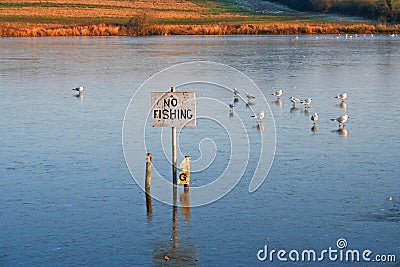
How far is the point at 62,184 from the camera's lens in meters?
11.2

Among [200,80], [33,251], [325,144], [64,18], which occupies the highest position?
[64,18]

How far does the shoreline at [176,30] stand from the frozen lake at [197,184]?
33.4m

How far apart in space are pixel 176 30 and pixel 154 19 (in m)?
6.22

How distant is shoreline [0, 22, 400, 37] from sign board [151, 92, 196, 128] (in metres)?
45.1

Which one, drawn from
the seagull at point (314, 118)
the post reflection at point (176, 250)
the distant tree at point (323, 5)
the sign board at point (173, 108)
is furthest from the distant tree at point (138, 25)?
the post reflection at point (176, 250)

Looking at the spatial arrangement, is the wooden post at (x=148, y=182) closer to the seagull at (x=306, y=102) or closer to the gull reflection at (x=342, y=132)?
the gull reflection at (x=342, y=132)

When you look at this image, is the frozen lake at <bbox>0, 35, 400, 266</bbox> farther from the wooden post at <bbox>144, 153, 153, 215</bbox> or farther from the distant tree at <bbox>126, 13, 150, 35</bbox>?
the distant tree at <bbox>126, 13, 150, 35</bbox>

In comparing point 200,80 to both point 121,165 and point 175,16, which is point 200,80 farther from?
point 175,16

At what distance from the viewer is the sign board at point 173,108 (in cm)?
1032

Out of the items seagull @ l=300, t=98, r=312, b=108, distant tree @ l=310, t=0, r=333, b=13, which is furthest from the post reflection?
distant tree @ l=310, t=0, r=333, b=13

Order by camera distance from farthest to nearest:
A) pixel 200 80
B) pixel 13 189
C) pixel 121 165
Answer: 1. pixel 200 80
2. pixel 121 165
3. pixel 13 189

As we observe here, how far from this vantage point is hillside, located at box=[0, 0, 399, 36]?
57.0 metres

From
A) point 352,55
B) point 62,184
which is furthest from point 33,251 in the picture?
point 352,55

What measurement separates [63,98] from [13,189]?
31.4 feet
